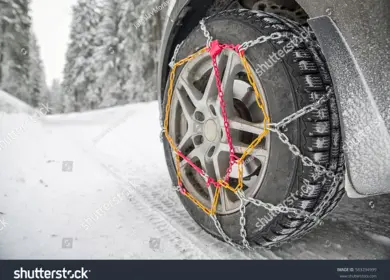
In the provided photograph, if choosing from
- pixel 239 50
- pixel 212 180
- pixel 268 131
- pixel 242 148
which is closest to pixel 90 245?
pixel 212 180

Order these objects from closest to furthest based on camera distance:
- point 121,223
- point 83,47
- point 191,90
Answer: point 191,90 → point 121,223 → point 83,47

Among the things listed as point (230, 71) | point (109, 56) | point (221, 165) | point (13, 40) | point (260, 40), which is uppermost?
point (13, 40)

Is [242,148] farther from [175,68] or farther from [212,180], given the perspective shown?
[175,68]

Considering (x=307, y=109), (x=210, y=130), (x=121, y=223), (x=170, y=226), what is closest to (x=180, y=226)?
(x=170, y=226)

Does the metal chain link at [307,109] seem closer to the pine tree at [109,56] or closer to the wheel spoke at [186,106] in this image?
the wheel spoke at [186,106]

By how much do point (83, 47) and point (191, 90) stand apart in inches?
1162

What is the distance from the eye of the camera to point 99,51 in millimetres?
25797

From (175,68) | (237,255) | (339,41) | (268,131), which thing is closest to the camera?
(339,41)

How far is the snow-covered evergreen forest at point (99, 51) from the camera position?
54.8ft

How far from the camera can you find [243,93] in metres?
1.99

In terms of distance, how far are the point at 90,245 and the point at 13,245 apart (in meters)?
0.49

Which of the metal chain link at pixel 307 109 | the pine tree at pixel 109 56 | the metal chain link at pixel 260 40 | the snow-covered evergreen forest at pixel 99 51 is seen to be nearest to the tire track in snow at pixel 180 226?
the metal chain link at pixel 307 109

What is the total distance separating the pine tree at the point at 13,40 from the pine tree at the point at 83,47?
7.57m

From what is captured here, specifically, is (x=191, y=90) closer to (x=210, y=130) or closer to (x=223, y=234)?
(x=210, y=130)
